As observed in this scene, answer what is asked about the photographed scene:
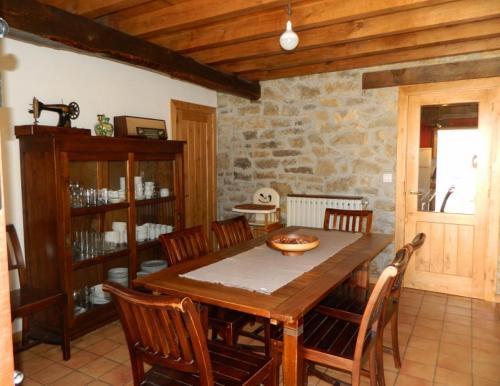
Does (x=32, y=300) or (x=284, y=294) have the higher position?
(x=284, y=294)

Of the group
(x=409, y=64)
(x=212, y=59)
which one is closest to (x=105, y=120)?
(x=212, y=59)

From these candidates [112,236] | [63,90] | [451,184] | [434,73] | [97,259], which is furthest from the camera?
[451,184]

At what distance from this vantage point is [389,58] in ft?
12.3

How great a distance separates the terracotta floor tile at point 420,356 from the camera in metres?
2.58

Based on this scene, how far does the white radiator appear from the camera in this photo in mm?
4078

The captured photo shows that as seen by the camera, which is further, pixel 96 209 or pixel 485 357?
pixel 96 209

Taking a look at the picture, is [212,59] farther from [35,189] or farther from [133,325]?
[133,325]

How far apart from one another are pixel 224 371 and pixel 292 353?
299 mm

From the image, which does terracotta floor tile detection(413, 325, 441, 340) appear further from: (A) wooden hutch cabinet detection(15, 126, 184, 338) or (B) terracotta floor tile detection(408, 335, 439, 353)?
(A) wooden hutch cabinet detection(15, 126, 184, 338)

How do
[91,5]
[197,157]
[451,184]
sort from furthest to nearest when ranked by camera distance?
[197,157]
[451,184]
[91,5]

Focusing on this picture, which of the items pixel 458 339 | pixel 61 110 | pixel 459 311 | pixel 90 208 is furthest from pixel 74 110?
pixel 459 311

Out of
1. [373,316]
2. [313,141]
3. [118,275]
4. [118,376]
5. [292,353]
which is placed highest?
[313,141]

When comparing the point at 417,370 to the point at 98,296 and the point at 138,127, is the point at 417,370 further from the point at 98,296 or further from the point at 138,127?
the point at 138,127

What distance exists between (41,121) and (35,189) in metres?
0.58
